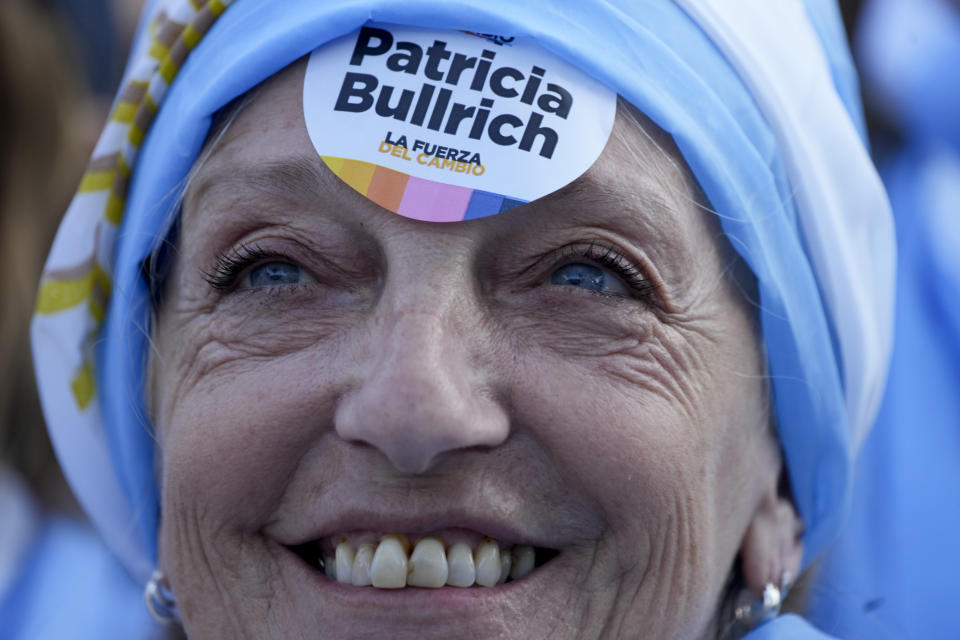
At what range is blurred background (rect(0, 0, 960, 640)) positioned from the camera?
134 inches

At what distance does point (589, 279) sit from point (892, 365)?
201 cm

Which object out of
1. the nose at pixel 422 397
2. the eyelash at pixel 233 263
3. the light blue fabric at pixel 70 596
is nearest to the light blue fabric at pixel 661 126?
the eyelash at pixel 233 263

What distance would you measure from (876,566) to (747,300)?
153cm

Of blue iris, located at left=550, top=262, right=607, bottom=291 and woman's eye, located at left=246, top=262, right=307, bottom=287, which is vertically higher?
blue iris, located at left=550, top=262, right=607, bottom=291

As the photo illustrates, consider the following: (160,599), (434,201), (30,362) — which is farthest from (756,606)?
(30,362)

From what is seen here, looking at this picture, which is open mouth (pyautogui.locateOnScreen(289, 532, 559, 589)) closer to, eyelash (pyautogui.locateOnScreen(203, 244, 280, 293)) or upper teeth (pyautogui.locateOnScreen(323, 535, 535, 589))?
upper teeth (pyautogui.locateOnScreen(323, 535, 535, 589))

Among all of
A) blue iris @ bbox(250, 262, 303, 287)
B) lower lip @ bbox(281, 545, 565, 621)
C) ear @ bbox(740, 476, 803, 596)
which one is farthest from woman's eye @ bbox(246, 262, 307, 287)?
ear @ bbox(740, 476, 803, 596)

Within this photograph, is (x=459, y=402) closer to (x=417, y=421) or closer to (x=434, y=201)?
(x=417, y=421)

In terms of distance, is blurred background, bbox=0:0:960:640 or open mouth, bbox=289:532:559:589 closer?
open mouth, bbox=289:532:559:589

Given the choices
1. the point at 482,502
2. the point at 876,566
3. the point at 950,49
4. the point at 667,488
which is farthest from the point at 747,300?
the point at 950,49

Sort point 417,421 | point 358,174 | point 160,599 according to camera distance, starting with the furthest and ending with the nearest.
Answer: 1. point 160,599
2. point 358,174
3. point 417,421

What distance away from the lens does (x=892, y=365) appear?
148 inches

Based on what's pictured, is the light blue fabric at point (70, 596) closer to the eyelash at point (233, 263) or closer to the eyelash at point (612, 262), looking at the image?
the eyelash at point (233, 263)

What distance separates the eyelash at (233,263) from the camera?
86.1 inches
